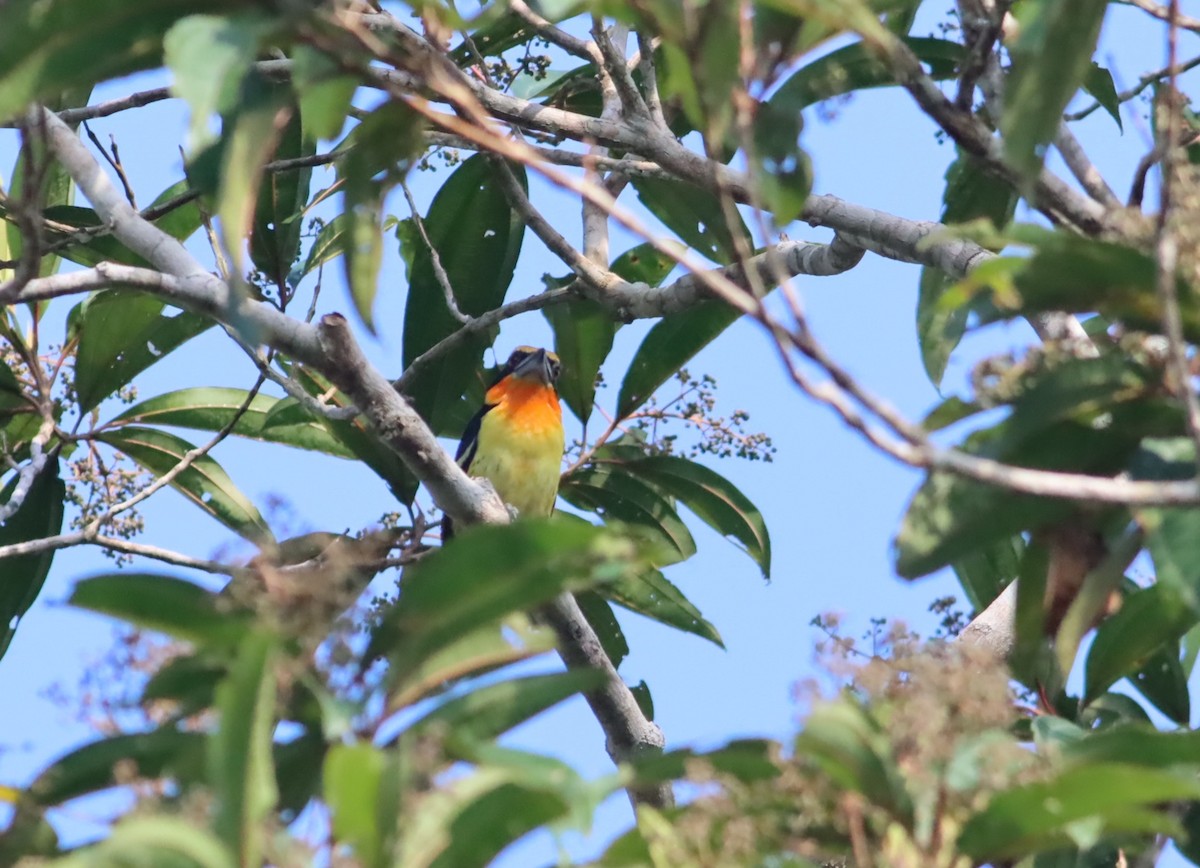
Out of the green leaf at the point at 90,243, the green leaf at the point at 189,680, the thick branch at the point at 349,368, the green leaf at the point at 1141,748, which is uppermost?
the green leaf at the point at 90,243

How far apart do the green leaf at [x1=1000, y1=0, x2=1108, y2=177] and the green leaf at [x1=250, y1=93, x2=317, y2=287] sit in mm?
2637

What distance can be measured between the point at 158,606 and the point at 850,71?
2.32 m

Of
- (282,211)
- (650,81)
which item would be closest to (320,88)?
(650,81)

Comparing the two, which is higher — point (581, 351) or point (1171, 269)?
point (581, 351)

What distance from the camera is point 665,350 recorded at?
4.91m

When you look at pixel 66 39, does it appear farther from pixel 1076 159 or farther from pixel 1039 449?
pixel 1076 159

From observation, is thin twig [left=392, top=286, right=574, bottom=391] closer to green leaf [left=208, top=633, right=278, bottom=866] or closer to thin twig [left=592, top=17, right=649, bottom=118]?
thin twig [left=592, top=17, right=649, bottom=118]

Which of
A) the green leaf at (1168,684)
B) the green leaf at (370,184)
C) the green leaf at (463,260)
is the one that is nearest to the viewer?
the green leaf at (370,184)

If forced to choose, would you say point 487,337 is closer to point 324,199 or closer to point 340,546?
point 324,199

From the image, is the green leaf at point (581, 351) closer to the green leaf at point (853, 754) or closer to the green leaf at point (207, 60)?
the green leaf at point (207, 60)

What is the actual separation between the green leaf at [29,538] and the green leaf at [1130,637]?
10.3 ft

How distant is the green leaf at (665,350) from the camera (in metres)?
4.84

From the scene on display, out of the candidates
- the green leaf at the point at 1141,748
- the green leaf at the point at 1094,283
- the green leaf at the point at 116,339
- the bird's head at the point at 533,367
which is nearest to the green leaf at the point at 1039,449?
the green leaf at the point at 1094,283

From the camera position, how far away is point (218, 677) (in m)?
1.82
